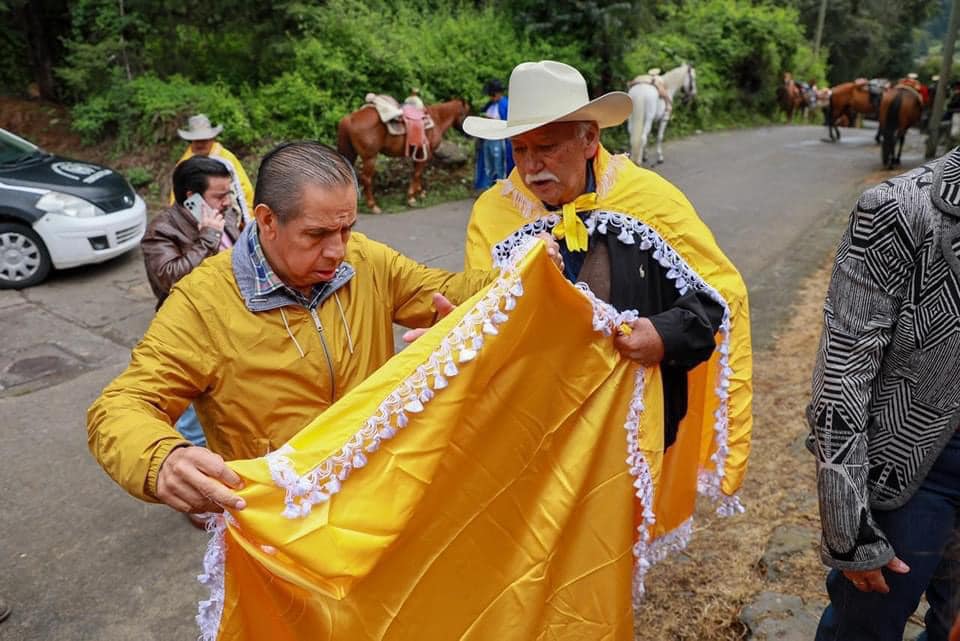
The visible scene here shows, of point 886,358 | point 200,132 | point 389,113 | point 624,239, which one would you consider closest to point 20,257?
point 200,132

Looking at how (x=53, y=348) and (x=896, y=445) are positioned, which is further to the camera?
(x=53, y=348)

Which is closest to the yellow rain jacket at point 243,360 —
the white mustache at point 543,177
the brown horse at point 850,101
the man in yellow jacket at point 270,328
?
the man in yellow jacket at point 270,328

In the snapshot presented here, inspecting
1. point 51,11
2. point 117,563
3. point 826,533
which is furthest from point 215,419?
point 51,11

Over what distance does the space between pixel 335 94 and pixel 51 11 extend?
5.64 meters

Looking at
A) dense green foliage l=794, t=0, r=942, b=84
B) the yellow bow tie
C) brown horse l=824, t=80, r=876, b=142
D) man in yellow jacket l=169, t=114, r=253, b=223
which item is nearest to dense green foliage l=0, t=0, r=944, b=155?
man in yellow jacket l=169, t=114, r=253, b=223

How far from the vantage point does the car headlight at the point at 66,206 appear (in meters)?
7.45

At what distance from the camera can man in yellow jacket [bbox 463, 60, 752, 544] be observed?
2344 mm

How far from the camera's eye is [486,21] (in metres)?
16.2

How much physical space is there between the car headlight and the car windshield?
3.10 ft

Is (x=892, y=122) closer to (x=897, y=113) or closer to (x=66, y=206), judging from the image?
(x=897, y=113)

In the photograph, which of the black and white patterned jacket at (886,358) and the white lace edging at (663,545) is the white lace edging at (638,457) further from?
the black and white patterned jacket at (886,358)

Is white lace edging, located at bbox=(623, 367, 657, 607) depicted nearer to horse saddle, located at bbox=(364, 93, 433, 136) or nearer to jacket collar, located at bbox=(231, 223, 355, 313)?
jacket collar, located at bbox=(231, 223, 355, 313)

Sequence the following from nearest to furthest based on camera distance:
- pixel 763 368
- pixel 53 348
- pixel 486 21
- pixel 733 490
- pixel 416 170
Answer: pixel 733 490 → pixel 763 368 → pixel 53 348 → pixel 416 170 → pixel 486 21

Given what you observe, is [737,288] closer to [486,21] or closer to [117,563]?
[117,563]
